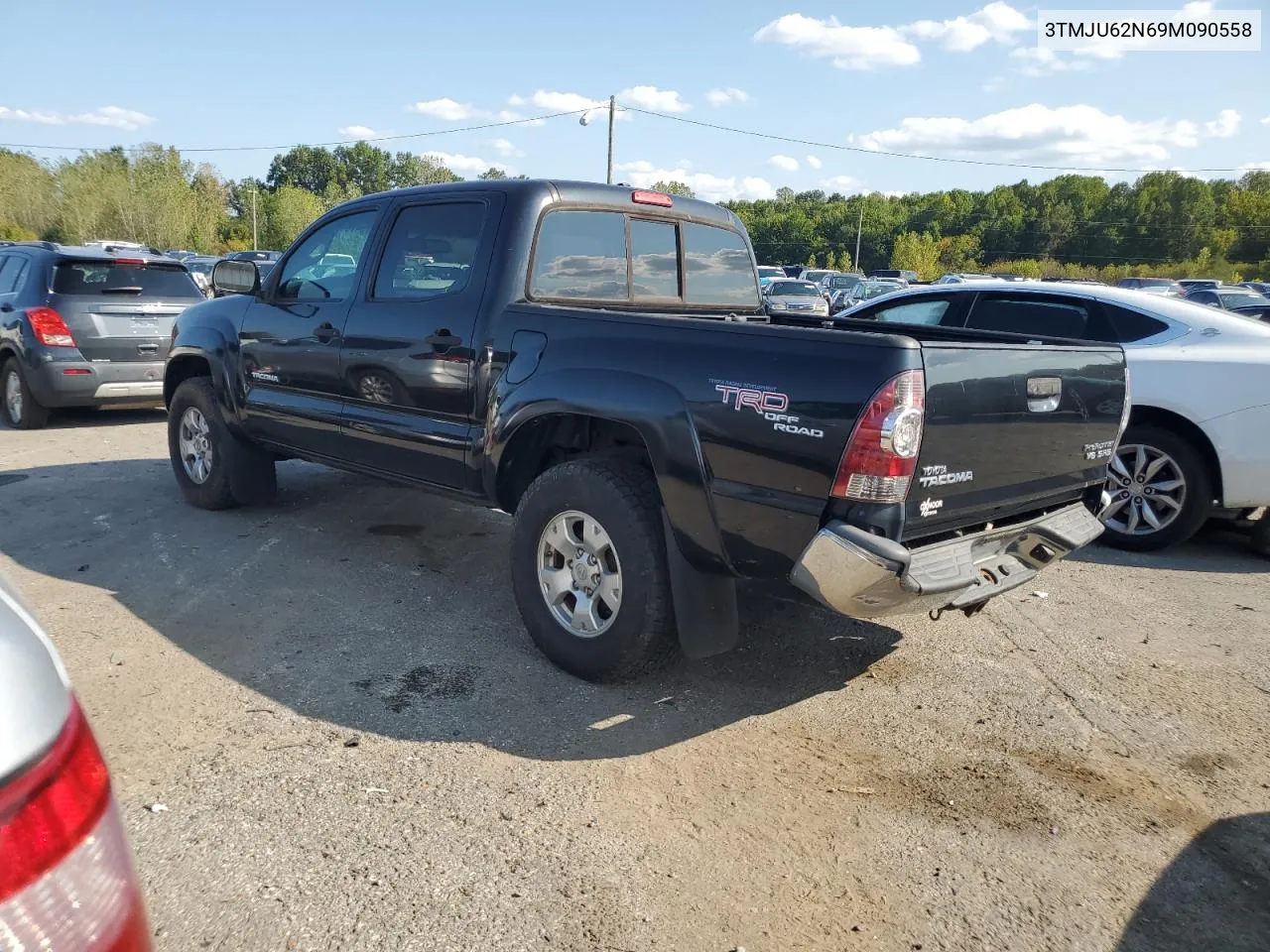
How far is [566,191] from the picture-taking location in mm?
4449

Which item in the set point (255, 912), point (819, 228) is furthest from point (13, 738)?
point (819, 228)

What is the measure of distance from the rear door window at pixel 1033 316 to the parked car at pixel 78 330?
7788 mm

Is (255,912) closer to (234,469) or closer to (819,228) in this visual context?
(234,469)

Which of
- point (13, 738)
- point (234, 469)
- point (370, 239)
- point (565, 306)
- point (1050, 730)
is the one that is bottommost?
point (1050, 730)

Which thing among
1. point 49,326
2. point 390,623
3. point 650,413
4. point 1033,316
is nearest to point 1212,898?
point 650,413

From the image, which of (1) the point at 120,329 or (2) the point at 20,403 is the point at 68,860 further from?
(2) the point at 20,403

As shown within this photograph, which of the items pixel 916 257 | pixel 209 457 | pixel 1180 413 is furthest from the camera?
pixel 916 257

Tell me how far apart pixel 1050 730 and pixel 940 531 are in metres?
1.04

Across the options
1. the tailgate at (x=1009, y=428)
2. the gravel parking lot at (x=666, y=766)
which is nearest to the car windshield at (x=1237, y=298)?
the gravel parking lot at (x=666, y=766)

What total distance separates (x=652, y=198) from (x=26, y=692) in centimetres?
425

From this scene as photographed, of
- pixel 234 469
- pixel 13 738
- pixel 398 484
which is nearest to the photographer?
pixel 13 738

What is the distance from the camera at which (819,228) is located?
9706 centimetres

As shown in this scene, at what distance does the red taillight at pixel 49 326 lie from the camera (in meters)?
9.02

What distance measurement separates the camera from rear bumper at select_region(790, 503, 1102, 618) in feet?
9.67
